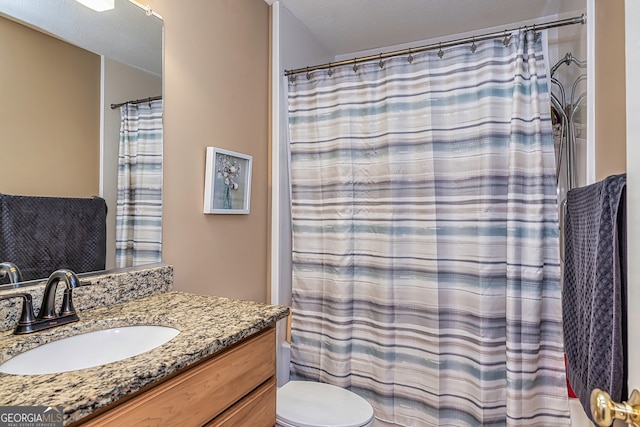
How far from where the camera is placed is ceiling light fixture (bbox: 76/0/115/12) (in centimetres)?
124

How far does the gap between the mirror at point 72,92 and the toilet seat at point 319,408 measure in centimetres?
100

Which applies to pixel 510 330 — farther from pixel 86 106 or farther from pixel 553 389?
pixel 86 106

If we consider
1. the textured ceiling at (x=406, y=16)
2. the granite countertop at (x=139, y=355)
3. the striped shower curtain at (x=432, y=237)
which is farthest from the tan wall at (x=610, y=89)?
the granite countertop at (x=139, y=355)

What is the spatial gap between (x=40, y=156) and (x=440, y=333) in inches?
72.7

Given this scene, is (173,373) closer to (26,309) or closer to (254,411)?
(254,411)

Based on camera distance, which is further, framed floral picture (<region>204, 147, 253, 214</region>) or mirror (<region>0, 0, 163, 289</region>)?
framed floral picture (<region>204, 147, 253, 214</region>)

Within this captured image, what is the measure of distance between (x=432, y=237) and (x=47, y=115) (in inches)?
65.5

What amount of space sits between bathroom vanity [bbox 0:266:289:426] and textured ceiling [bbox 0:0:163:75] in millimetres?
846

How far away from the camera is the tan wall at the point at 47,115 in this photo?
1.02 metres

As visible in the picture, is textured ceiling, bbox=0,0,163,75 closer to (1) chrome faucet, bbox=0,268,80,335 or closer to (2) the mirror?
(2) the mirror

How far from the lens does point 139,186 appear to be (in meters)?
1.39

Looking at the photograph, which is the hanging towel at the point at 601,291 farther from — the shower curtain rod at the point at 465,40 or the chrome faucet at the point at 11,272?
the chrome faucet at the point at 11,272

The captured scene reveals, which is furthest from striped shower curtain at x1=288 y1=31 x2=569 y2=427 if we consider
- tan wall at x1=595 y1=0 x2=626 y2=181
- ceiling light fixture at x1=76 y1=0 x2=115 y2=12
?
ceiling light fixture at x1=76 y1=0 x2=115 y2=12

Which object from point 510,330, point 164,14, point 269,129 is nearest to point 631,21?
point 510,330
